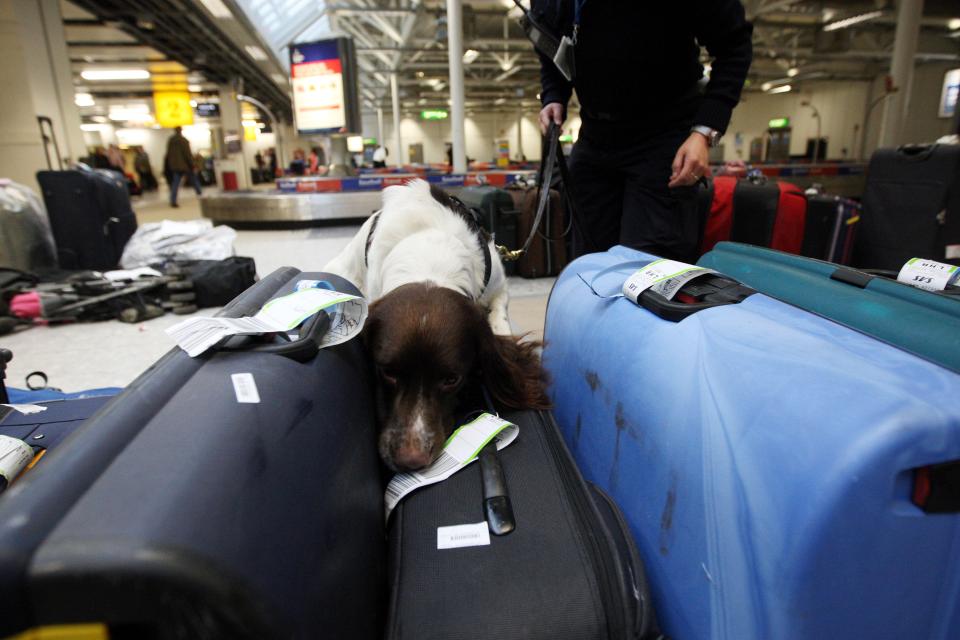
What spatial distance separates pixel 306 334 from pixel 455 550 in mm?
467

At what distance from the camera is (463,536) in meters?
0.93

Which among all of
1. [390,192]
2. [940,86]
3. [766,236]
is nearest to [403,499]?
[390,192]

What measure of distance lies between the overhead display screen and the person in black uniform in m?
11.4

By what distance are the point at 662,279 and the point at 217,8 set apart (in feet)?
43.5

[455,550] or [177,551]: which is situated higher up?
[177,551]

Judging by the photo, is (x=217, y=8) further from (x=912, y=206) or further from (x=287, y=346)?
(x=287, y=346)

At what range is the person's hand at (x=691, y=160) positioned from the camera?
1.74m

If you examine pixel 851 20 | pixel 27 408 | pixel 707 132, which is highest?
pixel 851 20

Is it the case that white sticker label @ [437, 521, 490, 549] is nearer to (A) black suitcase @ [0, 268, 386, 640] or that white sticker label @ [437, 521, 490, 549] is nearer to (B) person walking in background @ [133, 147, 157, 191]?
(A) black suitcase @ [0, 268, 386, 640]

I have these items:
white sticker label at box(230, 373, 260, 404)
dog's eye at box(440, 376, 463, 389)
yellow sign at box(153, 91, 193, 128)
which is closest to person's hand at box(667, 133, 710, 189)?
dog's eye at box(440, 376, 463, 389)

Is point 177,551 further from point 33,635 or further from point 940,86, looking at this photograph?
point 940,86

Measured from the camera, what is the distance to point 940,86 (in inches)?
829

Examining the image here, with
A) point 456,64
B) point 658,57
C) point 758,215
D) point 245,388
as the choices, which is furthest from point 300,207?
point 245,388

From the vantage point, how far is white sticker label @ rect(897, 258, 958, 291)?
1.12m
